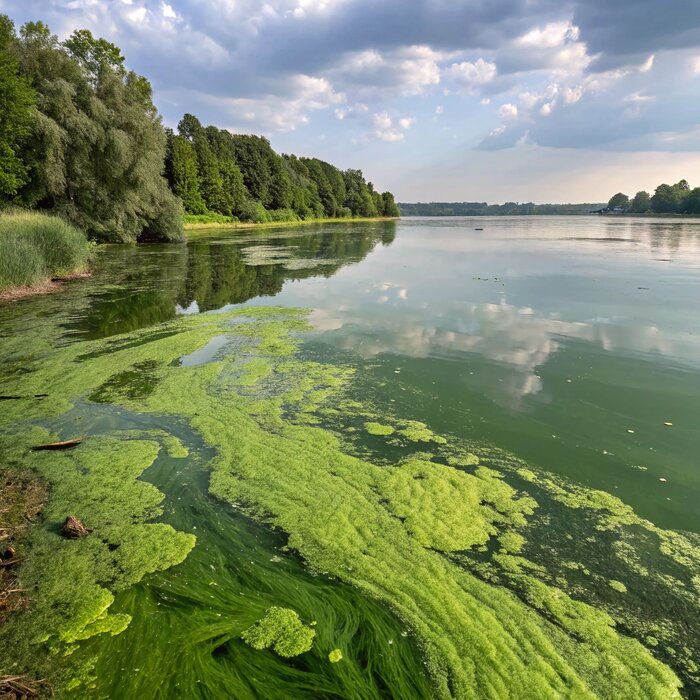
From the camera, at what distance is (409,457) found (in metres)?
4.45

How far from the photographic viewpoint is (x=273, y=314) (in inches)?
414

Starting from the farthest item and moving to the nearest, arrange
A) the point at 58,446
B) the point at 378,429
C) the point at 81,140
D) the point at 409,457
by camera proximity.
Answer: the point at 81,140
the point at 378,429
the point at 58,446
the point at 409,457

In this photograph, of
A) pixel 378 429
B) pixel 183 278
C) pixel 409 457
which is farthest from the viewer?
pixel 183 278

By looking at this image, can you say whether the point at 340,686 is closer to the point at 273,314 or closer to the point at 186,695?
the point at 186,695

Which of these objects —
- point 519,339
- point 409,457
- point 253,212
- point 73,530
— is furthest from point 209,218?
point 73,530

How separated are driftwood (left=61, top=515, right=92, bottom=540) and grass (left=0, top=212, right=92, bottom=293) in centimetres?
1089

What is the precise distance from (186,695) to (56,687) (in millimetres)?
592

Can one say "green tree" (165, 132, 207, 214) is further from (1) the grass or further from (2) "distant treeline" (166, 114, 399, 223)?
(1) the grass

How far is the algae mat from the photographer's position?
235cm

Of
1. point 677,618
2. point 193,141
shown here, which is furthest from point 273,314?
point 193,141

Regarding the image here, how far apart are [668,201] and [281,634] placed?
4804 inches

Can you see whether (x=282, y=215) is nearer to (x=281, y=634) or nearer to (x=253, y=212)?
(x=253, y=212)

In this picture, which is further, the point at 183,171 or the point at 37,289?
the point at 183,171

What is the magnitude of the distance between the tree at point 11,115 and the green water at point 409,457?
32.6 ft
